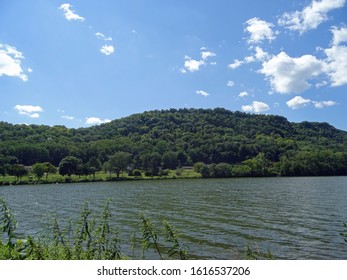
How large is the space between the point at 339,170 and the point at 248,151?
177 feet

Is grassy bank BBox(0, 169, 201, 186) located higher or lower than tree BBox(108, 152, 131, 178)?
lower

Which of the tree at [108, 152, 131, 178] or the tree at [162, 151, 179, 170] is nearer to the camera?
the tree at [108, 152, 131, 178]

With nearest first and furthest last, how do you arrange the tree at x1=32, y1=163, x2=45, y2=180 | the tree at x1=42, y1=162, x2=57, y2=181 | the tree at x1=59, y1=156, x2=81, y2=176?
1. the tree at x1=32, y1=163, x2=45, y2=180
2. the tree at x1=42, y1=162, x2=57, y2=181
3. the tree at x1=59, y1=156, x2=81, y2=176

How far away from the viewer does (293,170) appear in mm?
143875

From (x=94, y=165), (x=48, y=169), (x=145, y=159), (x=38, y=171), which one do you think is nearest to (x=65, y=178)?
(x=38, y=171)

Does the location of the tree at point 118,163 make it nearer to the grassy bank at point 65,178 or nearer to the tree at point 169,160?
the grassy bank at point 65,178

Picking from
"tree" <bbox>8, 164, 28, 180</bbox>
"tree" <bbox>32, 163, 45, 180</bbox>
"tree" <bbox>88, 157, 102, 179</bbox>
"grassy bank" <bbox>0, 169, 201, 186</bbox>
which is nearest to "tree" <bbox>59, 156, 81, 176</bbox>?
"grassy bank" <bbox>0, 169, 201, 186</bbox>

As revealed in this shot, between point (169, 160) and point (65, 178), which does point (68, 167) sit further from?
point (169, 160)

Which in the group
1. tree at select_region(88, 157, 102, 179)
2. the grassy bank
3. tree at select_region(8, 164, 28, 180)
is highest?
tree at select_region(88, 157, 102, 179)

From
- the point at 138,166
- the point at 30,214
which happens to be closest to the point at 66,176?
the point at 138,166

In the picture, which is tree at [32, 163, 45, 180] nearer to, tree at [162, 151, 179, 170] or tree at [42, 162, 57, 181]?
tree at [42, 162, 57, 181]

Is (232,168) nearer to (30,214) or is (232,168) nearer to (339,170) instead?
(339,170)

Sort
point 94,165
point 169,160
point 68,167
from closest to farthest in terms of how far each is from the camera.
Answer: point 68,167
point 94,165
point 169,160
